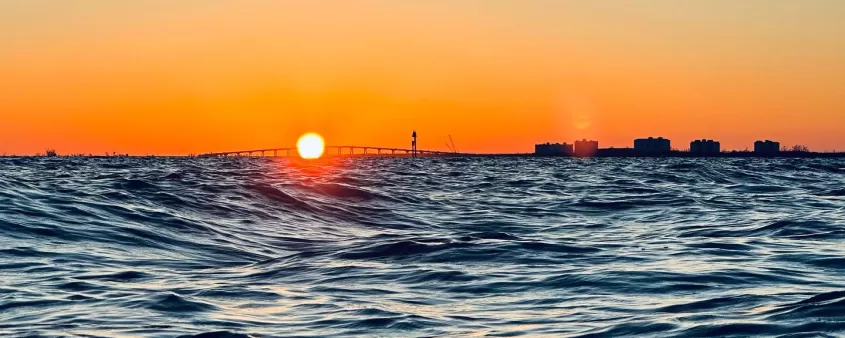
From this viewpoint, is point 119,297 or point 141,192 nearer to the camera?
point 119,297

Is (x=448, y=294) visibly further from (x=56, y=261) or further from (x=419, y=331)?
(x=56, y=261)

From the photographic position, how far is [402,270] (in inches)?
630

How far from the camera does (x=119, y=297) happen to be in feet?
42.0

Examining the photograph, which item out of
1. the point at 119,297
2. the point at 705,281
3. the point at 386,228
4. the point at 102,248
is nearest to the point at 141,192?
the point at 386,228

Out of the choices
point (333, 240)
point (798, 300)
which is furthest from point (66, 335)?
point (333, 240)

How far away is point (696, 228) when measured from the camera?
24.6 m

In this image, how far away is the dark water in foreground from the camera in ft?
36.2

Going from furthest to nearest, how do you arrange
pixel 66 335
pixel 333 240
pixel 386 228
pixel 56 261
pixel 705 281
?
pixel 386 228, pixel 333 240, pixel 56 261, pixel 705 281, pixel 66 335

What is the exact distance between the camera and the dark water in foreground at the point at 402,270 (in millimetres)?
11047

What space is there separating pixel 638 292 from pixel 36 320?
749 centimetres

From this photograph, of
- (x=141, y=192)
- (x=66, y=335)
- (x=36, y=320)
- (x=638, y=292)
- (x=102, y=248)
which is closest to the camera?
(x=66, y=335)

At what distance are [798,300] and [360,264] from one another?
7246mm

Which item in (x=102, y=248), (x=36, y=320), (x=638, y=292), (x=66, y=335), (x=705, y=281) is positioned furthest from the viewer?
(x=102, y=248)

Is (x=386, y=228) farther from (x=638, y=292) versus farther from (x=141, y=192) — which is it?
(x=638, y=292)
